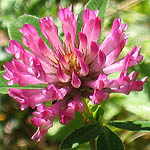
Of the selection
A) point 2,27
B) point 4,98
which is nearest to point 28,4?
point 2,27

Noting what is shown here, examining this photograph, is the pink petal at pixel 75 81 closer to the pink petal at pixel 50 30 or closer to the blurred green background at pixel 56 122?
the pink petal at pixel 50 30

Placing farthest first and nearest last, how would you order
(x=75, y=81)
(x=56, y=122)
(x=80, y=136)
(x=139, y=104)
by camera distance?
(x=56, y=122) < (x=139, y=104) < (x=80, y=136) < (x=75, y=81)

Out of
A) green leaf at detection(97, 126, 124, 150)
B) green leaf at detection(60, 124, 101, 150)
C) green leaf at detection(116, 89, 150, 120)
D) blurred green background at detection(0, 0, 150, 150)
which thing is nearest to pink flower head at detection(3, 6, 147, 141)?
green leaf at detection(60, 124, 101, 150)

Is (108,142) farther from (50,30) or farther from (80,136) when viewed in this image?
(50,30)

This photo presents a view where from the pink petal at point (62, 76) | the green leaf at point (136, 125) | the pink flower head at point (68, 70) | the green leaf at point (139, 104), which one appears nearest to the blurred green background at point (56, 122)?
the green leaf at point (139, 104)

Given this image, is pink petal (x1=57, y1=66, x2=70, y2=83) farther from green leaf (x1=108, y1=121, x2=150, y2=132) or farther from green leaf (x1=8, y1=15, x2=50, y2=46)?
green leaf (x1=8, y1=15, x2=50, y2=46)

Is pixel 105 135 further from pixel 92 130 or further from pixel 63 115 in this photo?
pixel 63 115

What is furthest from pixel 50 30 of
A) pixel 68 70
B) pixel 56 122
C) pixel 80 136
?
pixel 56 122
